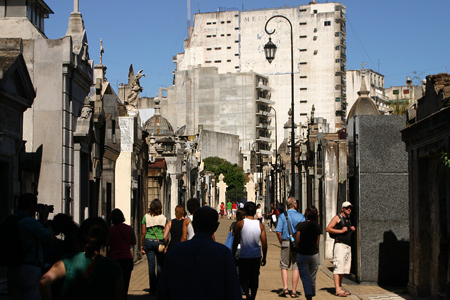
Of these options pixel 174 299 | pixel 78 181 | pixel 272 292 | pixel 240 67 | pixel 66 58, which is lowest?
pixel 272 292

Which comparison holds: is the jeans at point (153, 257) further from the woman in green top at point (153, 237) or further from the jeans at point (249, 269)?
the jeans at point (249, 269)

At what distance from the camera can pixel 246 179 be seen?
103m

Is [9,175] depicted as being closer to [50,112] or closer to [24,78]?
[24,78]

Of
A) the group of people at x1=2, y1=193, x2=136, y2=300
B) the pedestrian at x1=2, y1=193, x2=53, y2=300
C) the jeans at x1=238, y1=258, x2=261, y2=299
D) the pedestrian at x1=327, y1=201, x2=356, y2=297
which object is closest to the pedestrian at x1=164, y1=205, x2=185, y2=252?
the jeans at x1=238, y1=258, x2=261, y2=299

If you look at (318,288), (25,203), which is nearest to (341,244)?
(318,288)

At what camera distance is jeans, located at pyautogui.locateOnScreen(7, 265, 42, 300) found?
25.0 feet

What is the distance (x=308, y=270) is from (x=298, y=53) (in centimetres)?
9329

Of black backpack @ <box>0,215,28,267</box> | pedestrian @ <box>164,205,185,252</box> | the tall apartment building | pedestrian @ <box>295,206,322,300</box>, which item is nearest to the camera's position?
black backpack @ <box>0,215,28,267</box>

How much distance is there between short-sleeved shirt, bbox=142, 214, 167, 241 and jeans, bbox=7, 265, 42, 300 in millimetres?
5747

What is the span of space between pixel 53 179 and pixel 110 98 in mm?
6737

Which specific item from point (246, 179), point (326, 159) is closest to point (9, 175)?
point (326, 159)

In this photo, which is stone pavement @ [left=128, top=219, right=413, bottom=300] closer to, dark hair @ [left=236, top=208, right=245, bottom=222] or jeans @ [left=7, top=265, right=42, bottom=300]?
dark hair @ [left=236, top=208, right=245, bottom=222]

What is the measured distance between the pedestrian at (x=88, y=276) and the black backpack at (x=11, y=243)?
2.00 meters

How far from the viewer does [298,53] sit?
104 meters
